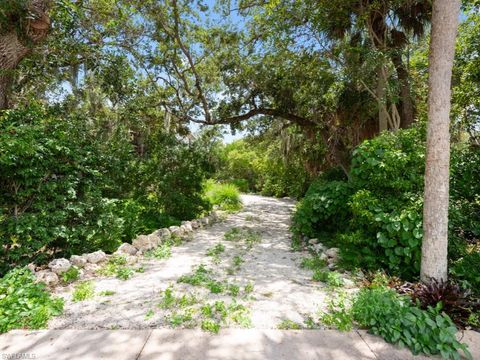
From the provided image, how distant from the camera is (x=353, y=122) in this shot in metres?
7.87

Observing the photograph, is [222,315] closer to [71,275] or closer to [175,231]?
[71,275]

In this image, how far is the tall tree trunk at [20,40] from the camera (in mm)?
3562

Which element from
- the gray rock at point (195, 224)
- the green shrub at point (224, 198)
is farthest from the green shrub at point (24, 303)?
the green shrub at point (224, 198)

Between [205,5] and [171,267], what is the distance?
5402mm

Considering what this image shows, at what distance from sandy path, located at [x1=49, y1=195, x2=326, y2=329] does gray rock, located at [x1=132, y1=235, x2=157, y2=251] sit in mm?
420

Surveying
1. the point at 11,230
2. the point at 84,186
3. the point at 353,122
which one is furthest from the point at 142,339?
the point at 353,122

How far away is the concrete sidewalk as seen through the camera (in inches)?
75.5

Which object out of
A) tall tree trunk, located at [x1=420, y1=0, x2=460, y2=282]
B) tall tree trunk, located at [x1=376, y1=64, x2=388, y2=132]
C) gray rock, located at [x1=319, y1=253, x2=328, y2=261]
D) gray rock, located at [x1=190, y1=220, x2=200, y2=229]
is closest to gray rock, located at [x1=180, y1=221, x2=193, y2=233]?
gray rock, located at [x1=190, y1=220, x2=200, y2=229]

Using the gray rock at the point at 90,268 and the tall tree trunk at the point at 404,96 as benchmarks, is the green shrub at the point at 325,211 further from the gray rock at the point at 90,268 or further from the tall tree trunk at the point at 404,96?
the gray rock at the point at 90,268

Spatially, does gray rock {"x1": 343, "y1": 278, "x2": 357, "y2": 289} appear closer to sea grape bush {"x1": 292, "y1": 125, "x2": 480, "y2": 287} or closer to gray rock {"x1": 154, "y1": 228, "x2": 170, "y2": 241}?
sea grape bush {"x1": 292, "y1": 125, "x2": 480, "y2": 287}

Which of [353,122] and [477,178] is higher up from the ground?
[353,122]

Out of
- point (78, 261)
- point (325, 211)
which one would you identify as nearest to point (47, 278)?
point (78, 261)

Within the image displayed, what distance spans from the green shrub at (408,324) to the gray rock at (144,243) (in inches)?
135

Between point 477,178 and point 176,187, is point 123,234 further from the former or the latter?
point 477,178
